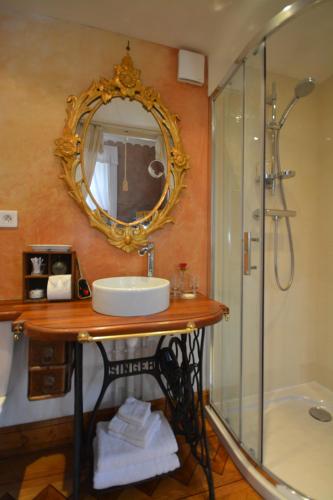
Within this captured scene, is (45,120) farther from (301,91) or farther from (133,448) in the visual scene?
(133,448)

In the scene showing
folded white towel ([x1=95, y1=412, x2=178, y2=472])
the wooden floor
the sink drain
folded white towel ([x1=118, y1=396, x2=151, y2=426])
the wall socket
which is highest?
the wall socket

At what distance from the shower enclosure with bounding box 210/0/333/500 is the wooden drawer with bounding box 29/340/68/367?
96 cm

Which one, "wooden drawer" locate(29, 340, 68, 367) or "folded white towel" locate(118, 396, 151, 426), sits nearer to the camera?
"wooden drawer" locate(29, 340, 68, 367)

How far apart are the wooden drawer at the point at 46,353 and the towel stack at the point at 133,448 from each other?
0.47 metres

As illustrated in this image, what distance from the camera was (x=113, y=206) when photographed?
1500mm

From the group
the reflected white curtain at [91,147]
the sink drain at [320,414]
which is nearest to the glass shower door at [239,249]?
the sink drain at [320,414]

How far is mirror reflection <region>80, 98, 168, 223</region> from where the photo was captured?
146cm

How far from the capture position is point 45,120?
1.39 m

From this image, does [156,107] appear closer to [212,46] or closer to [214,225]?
[212,46]

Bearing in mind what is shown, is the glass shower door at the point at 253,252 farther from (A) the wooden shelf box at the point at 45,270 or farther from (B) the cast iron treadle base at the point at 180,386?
(A) the wooden shelf box at the point at 45,270

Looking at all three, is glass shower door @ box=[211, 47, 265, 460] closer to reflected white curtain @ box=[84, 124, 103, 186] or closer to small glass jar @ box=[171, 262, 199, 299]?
small glass jar @ box=[171, 262, 199, 299]

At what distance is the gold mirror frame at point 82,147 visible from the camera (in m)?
1.41

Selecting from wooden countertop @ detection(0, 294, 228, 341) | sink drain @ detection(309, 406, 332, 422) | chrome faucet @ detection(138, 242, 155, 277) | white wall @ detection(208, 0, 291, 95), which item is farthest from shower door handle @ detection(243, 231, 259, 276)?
sink drain @ detection(309, 406, 332, 422)

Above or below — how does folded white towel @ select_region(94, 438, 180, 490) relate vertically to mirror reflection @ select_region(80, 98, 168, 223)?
below
